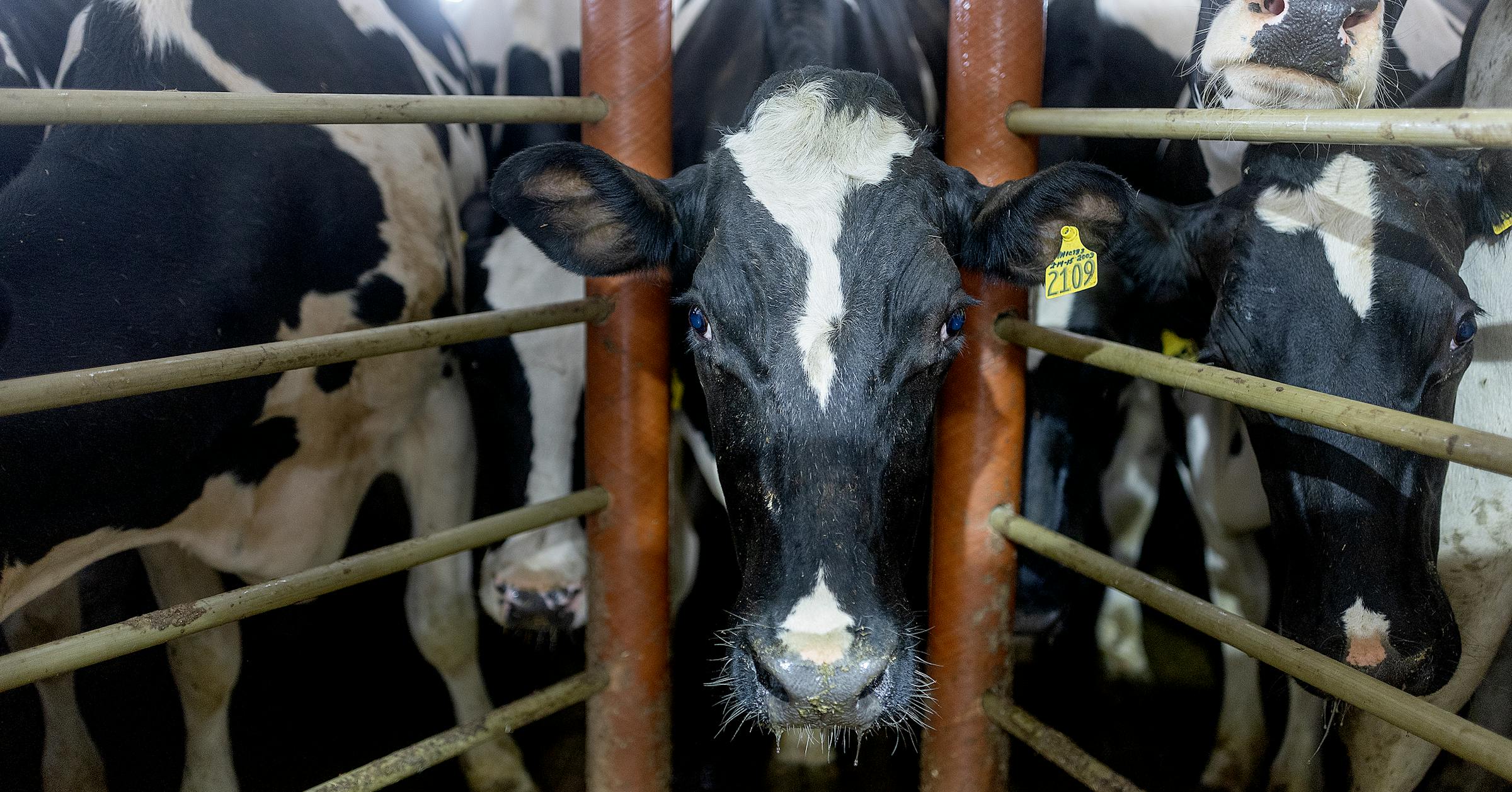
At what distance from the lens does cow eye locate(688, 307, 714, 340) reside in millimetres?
1872

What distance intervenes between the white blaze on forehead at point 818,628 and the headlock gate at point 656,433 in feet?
1.64

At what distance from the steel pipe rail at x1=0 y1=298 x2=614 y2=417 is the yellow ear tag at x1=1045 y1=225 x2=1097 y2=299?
92cm

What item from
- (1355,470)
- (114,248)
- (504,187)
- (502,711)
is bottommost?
(502,711)

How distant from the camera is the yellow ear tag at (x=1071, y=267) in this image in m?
1.94

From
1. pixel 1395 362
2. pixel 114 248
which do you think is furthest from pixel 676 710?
pixel 1395 362

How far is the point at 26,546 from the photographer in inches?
79.0

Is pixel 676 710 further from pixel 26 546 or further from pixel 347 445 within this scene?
pixel 26 546

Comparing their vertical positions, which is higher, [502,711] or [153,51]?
[153,51]

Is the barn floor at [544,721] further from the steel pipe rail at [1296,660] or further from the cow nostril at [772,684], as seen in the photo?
the cow nostril at [772,684]

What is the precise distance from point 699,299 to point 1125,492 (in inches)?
69.2

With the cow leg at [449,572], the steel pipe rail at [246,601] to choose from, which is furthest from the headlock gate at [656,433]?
the cow leg at [449,572]

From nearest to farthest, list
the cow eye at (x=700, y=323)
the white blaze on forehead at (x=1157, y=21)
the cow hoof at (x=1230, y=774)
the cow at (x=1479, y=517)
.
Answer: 1. the cow eye at (x=700, y=323)
2. the cow at (x=1479, y=517)
3. the cow hoof at (x=1230, y=774)
4. the white blaze on forehead at (x=1157, y=21)

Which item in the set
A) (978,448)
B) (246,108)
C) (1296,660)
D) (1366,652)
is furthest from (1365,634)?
(246,108)

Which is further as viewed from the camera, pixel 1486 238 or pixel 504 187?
pixel 1486 238
